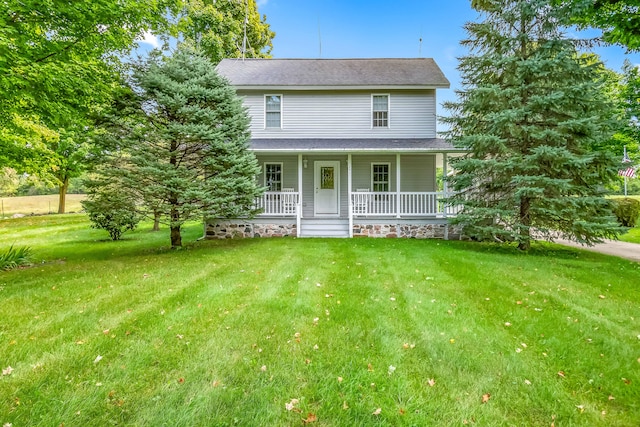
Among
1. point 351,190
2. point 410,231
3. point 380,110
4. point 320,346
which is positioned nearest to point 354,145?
point 351,190

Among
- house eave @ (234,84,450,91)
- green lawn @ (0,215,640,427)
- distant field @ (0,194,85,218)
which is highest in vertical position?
house eave @ (234,84,450,91)

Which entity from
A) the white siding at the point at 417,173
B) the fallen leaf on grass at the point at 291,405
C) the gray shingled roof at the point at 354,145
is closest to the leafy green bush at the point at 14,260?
the gray shingled roof at the point at 354,145

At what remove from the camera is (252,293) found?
490cm

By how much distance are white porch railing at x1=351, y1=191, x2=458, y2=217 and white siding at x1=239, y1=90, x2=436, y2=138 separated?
278cm

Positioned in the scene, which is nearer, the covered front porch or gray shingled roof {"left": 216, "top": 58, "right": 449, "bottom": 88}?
the covered front porch

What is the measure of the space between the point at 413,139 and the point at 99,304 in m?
11.1

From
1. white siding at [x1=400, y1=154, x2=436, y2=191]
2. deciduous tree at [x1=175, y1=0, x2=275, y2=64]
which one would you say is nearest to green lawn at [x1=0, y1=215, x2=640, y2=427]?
white siding at [x1=400, y1=154, x2=436, y2=191]

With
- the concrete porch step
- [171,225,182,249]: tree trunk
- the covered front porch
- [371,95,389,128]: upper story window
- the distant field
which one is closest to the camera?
[171,225,182,249]: tree trunk

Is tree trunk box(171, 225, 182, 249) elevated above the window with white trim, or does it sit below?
below

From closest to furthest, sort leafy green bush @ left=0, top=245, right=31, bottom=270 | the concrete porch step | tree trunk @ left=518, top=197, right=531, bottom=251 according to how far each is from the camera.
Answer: leafy green bush @ left=0, top=245, right=31, bottom=270
tree trunk @ left=518, top=197, right=531, bottom=251
the concrete porch step

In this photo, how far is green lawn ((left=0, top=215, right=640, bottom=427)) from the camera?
7.59ft

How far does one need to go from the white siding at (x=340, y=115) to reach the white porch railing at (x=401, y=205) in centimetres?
278

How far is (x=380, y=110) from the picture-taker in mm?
12445

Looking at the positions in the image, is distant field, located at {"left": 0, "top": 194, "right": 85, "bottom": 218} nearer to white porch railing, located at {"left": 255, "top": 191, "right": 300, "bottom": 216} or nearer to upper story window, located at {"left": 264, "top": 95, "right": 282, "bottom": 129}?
upper story window, located at {"left": 264, "top": 95, "right": 282, "bottom": 129}
